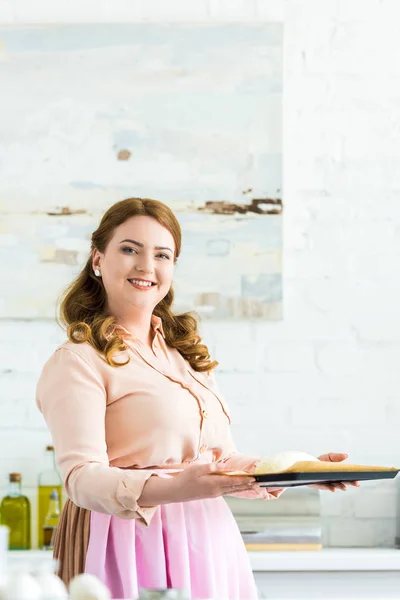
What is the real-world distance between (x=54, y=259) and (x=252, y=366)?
714mm

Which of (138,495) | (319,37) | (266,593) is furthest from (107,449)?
(319,37)

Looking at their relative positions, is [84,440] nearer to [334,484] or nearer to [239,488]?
[239,488]

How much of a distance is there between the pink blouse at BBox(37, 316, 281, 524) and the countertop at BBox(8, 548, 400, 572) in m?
0.68

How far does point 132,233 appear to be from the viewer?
6.03 feet

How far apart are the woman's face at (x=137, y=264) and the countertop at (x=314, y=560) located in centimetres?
101

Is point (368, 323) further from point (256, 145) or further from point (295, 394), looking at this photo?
point (256, 145)

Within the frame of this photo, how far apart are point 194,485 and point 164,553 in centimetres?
27

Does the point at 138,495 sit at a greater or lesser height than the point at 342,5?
lesser

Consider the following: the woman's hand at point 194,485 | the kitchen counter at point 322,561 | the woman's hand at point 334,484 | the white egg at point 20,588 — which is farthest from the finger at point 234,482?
the kitchen counter at point 322,561

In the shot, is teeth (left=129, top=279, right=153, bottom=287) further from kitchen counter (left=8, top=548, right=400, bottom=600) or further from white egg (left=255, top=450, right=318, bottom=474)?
kitchen counter (left=8, top=548, right=400, bottom=600)

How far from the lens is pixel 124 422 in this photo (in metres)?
1.72

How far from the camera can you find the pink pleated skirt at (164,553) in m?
1.67

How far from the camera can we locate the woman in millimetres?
1567

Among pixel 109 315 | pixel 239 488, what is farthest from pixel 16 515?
pixel 239 488
